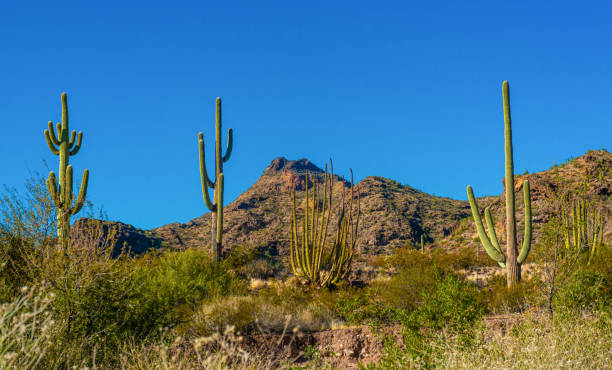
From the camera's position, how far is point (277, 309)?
38.7ft

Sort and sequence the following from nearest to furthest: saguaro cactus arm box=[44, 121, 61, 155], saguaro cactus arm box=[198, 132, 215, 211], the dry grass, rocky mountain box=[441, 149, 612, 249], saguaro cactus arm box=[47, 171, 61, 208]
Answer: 1. the dry grass
2. saguaro cactus arm box=[47, 171, 61, 208]
3. saguaro cactus arm box=[44, 121, 61, 155]
4. saguaro cactus arm box=[198, 132, 215, 211]
5. rocky mountain box=[441, 149, 612, 249]

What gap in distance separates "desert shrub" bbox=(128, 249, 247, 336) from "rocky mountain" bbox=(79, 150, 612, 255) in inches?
605

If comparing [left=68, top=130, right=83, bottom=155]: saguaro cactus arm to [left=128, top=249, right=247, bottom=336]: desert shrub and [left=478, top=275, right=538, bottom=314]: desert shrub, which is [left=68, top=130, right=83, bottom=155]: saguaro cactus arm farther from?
[left=478, top=275, right=538, bottom=314]: desert shrub

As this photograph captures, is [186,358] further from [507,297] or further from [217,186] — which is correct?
[217,186]

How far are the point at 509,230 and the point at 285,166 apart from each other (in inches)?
2108

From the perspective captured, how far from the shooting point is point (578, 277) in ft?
35.0

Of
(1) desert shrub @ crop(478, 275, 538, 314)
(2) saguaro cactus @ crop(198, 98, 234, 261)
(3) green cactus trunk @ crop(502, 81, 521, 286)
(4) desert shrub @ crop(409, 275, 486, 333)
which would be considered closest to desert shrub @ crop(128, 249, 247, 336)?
(2) saguaro cactus @ crop(198, 98, 234, 261)

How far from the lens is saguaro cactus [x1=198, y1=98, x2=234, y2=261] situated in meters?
17.1

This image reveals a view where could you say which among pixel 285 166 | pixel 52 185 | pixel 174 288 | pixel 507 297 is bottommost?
pixel 507 297

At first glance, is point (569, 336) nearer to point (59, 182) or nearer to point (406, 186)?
point (59, 182)

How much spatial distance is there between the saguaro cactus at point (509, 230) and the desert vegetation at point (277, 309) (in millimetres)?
36

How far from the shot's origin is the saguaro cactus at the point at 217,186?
56.0 feet

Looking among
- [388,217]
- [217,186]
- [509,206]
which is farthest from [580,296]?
[388,217]

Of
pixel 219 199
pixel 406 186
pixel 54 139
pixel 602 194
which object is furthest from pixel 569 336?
pixel 406 186
